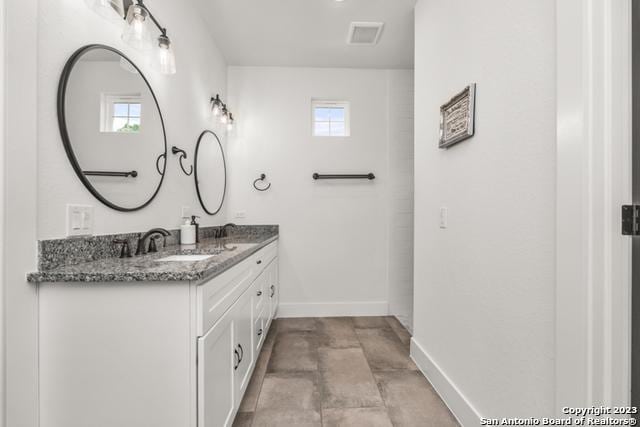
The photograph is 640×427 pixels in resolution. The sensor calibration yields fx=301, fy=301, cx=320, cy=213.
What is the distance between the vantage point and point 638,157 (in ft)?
2.65

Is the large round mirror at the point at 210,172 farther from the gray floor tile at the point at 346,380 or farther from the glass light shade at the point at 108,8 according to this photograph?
the gray floor tile at the point at 346,380

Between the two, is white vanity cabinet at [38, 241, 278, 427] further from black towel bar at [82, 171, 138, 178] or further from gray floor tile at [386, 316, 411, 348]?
gray floor tile at [386, 316, 411, 348]

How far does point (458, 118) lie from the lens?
156 cm

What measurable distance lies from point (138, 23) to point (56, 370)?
147 centimetres

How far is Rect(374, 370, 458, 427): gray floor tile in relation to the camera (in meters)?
1.58

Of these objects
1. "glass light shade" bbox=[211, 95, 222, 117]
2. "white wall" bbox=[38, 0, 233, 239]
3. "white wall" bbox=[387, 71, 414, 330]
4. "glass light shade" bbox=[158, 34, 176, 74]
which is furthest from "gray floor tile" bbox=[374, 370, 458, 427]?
"glass light shade" bbox=[211, 95, 222, 117]

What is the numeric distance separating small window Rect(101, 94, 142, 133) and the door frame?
71.6 inches

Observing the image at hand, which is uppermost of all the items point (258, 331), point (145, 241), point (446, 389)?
point (145, 241)

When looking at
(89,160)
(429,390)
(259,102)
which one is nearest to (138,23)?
(89,160)

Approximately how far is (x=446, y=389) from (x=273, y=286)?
1.68 meters

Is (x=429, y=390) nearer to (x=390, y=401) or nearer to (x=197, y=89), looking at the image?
(x=390, y=401)

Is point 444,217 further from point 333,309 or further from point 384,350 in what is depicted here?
point 333,309

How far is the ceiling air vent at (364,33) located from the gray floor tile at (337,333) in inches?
105

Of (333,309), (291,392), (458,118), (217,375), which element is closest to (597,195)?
(458,118)
